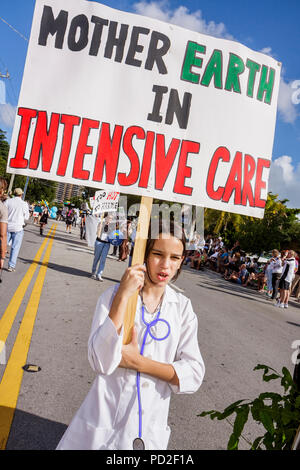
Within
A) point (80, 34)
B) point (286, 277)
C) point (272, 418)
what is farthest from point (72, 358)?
point (286, 277)

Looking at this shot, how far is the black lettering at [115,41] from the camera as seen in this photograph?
6.79ft

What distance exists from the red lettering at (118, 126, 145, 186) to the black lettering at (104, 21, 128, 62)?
412 mm

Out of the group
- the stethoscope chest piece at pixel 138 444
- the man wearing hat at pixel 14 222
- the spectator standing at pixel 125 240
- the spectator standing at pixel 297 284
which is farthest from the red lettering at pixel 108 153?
the spectator standing at pixel 297 284

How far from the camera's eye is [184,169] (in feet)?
7.08

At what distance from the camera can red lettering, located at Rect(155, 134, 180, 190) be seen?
2121 millimetres

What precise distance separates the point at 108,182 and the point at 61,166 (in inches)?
11.0

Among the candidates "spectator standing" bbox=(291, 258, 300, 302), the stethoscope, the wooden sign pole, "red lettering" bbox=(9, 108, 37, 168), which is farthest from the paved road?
"spectator standing" bbox=(291, 258, 300, 302)

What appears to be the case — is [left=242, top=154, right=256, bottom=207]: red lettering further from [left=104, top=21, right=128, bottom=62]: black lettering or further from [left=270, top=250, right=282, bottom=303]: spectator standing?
[left=270, top=250, right=282, bottom=303]: spectator standing

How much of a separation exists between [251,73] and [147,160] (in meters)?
0.82

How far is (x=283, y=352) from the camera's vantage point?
6348mm

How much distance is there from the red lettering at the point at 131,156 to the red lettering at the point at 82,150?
0.60 ft

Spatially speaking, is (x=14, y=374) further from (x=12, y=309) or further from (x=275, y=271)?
(x=275, y=271)
